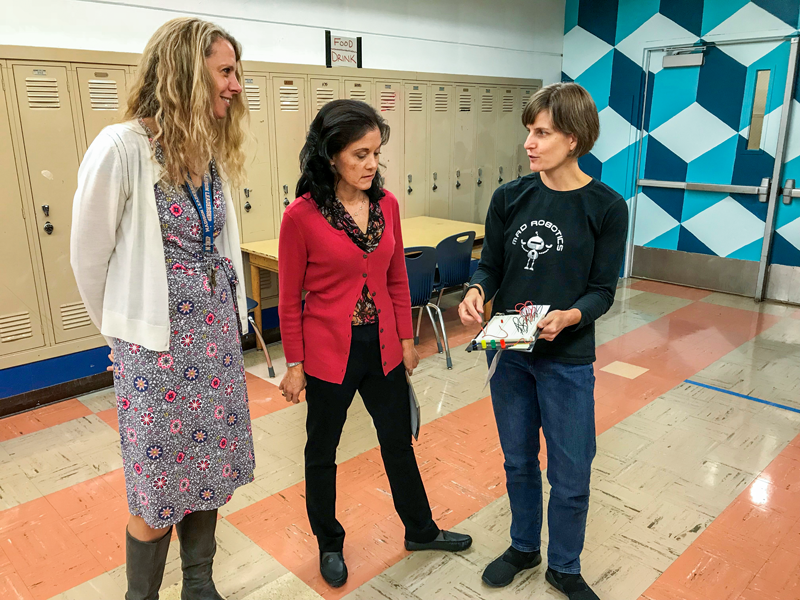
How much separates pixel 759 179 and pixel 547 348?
5.00m

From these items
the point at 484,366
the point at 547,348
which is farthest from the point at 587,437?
the point at 484,366

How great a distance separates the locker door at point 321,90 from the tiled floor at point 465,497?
2099mm

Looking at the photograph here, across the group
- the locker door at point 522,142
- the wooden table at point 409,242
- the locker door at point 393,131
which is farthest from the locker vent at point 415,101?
the locker door at point 522,142

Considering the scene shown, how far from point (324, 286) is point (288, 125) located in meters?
3.07

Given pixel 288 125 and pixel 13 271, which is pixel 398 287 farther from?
pixel 288 125

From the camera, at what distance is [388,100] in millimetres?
5246

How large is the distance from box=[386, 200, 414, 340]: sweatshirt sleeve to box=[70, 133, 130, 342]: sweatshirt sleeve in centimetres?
86

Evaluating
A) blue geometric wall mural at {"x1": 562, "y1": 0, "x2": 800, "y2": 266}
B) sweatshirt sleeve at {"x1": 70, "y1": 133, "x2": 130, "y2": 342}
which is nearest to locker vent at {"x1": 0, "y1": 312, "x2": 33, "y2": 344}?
sweatshirt sleeve at {"x1": 70, "y1": 133, "x2": 130, "y2": 342}

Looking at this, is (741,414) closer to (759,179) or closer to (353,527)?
(353,527)

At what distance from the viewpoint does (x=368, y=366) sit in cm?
198

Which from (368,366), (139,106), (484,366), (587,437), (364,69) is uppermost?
(364,69)

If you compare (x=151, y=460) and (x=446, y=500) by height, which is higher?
(x=151, y=460)

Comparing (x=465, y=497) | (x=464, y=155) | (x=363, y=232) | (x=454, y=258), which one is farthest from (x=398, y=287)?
(x=464, y=155)

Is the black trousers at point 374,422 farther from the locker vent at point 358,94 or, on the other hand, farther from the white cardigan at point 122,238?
the locker vent at point 358,94
